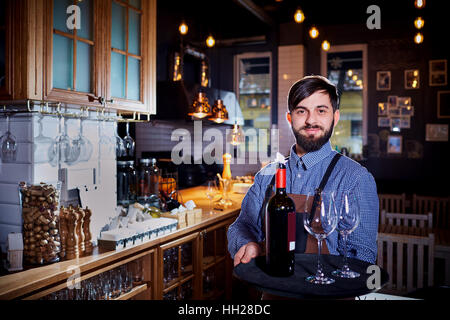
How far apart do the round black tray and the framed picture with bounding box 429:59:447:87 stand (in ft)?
17.6

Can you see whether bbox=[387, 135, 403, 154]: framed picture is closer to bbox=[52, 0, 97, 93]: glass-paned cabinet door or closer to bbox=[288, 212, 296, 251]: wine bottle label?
bbox=[52, 0, 97, 93]: glass-paned cabinet door

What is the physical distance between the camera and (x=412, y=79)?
606 centimetres

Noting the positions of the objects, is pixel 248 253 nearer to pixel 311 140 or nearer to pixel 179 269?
pixel 311 140

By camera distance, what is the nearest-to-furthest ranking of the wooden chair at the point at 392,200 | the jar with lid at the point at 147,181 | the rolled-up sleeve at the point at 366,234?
the rolled-up sleeve at the point at 366,234, the jar with lid at the point at 147,181, the wooden chair at the point at 392,200

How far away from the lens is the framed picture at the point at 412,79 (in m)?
6.03

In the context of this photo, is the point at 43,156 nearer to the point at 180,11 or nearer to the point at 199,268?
the point at 199,268

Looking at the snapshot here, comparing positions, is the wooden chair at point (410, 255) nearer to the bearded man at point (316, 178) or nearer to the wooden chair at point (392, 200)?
the bearded man at point (316, 178)

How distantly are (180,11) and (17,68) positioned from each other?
4.05 m

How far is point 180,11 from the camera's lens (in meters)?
5.64

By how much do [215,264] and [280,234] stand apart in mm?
2294

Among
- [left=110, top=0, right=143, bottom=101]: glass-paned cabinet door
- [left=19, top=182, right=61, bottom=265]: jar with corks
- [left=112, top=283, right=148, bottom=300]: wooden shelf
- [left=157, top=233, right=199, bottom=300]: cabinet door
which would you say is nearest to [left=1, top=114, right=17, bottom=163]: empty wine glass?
[left=19, top=182, right=61, bottom=265]: jar with corks

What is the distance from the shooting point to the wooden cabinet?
1.93m

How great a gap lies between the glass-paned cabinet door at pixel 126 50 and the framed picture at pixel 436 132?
468 centimetres

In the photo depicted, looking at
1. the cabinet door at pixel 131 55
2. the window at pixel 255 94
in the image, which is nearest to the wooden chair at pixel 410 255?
the cabinet door at pixel 131 55
